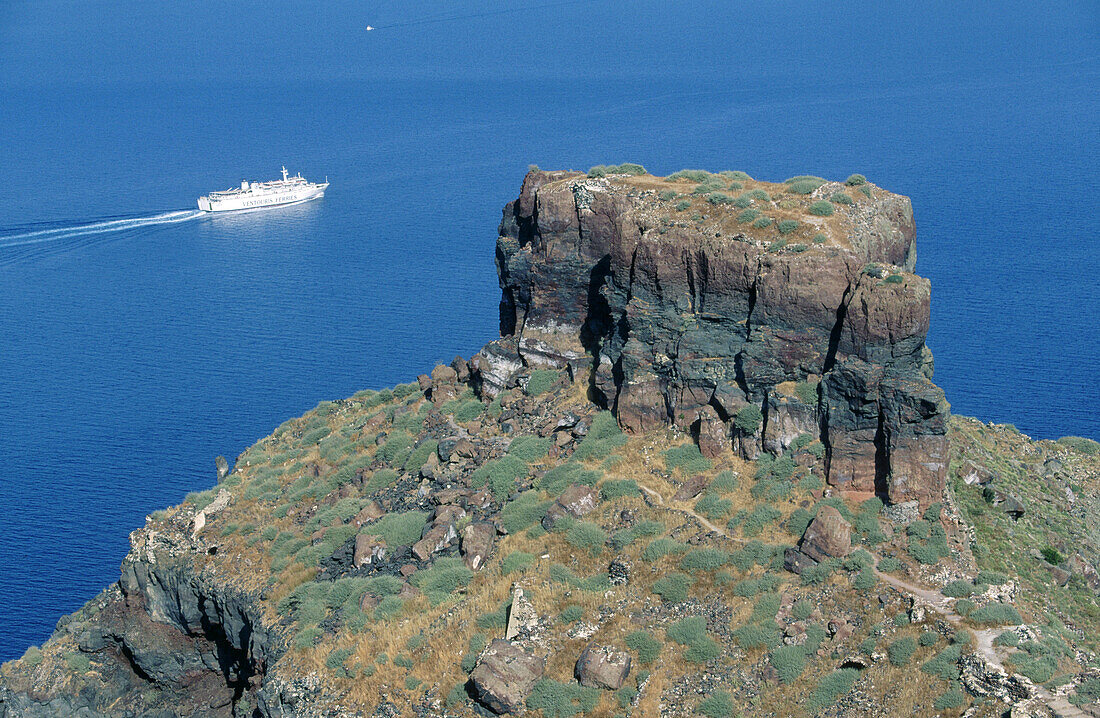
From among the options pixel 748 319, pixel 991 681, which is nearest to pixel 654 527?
pixel 748 319

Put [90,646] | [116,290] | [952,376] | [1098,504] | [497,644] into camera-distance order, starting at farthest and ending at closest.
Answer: [116,290] → [952,376] → [90,646] → [1098,504] → [497,644]

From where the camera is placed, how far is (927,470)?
45.9 meters

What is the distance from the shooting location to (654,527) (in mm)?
49906

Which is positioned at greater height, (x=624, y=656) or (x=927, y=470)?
(x=927, y=470)

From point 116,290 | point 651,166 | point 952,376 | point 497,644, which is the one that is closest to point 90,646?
point 497,644

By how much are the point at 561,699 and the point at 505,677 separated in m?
2.62

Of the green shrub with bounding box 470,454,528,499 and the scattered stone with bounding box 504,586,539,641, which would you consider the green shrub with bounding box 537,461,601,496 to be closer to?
the green shrub with bounding box 470,454,528,499

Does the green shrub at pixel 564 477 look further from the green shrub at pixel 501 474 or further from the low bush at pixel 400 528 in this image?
the low bush at pixel 400 528

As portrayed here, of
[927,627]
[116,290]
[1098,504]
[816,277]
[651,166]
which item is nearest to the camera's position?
[927,627]

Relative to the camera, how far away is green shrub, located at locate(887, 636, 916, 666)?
4028 cm

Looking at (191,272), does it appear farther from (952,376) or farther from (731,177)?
(731,177)

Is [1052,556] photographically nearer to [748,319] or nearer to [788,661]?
[788,661]

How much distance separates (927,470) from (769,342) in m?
9.80

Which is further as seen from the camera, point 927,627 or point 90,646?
point 90,646
